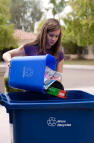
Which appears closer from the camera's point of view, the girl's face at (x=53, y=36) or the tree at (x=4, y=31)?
the girl's face at (x=53, y=36)

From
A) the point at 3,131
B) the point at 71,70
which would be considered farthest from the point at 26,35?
the point at 3,131

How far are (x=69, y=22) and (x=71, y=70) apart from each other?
548 centimetres

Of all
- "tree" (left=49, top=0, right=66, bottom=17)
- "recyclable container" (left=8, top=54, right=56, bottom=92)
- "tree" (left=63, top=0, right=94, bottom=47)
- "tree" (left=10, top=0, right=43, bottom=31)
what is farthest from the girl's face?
"tree" (left=10, top=0, right=43, bottom=31)

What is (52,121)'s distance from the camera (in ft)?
6.35

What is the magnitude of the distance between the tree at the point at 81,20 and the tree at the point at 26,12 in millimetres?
25361

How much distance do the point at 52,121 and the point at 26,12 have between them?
4487cm

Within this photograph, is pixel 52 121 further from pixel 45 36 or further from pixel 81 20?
pixel 81 20

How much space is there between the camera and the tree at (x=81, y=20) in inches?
679

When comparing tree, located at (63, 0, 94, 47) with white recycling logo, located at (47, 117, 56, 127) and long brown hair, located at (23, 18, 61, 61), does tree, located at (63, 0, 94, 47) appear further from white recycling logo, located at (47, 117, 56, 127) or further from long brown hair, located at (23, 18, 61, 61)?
white recycling logo, located at (47, 117, 56, 127)

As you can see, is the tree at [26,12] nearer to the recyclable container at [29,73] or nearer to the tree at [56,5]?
the tree at [56,5]

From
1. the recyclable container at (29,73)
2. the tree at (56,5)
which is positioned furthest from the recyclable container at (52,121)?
the tree at (56,5)

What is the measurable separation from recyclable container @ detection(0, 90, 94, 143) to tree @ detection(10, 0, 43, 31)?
42.6 m

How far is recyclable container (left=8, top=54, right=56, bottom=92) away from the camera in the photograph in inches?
78.0

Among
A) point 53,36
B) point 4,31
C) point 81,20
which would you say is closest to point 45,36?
point 53,36
